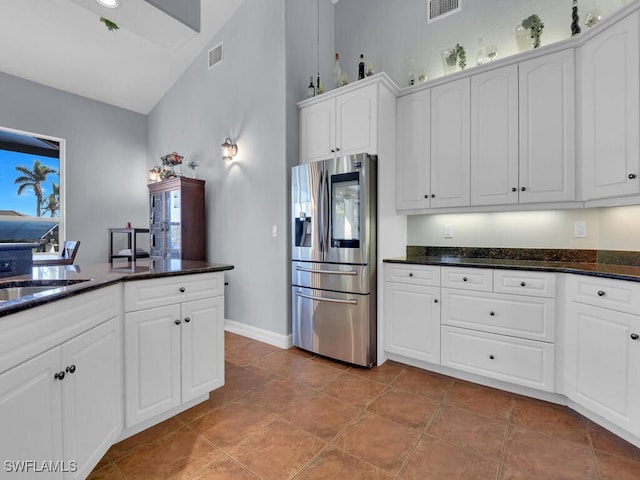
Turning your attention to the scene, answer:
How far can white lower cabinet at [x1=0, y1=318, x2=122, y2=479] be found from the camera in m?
0.99

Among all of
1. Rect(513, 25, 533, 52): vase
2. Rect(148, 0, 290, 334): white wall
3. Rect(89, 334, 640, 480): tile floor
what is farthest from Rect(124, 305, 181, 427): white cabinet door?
Rect(513, 25, 533, 52): vase

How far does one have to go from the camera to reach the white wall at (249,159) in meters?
3.27

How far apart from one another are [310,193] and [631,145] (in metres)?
2.32

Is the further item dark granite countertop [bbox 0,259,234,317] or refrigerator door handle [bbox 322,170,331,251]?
refrigerator door handle [bbox 322,170,331,251]

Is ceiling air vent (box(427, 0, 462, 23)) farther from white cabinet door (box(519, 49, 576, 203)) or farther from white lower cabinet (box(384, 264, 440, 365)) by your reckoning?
white lower cabinet (box(384, 264, 440, 365))

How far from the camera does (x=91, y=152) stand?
4.99 metres

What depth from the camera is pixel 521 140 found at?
242 cm

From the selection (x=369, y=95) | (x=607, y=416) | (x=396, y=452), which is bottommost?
(x=396, y=452)

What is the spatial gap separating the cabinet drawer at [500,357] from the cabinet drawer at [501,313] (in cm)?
6

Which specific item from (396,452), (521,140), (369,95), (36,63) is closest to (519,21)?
(521,140)

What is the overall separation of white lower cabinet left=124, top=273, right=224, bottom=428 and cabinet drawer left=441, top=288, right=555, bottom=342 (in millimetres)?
1827

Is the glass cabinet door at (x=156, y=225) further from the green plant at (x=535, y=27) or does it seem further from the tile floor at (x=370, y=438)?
the green plant at (x=535, y=27)

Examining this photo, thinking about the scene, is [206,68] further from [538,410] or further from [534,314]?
[538,410]

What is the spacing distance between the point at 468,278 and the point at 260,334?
88.8 inches
